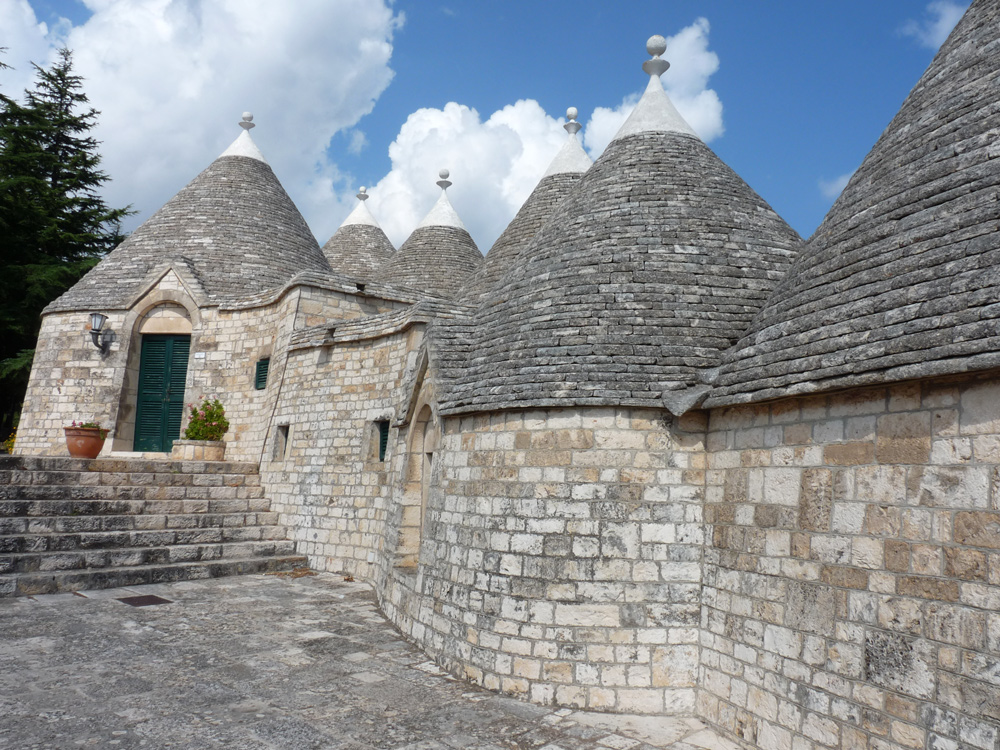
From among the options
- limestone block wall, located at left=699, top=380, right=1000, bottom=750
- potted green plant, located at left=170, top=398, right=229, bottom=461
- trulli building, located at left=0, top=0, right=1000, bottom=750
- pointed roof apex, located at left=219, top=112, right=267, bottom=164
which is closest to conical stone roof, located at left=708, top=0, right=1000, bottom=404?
trulli building, located at left=0, top=0, right=1000, bottom=750

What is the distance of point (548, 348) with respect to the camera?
6.39 m

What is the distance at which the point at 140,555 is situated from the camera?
9961 millimetres

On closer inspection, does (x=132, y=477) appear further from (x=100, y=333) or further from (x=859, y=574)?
(x=859, y=574)

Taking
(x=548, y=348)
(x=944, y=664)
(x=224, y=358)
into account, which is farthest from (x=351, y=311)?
(x=944, y=664)

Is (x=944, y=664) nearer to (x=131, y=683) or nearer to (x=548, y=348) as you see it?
(x=548, y=348)

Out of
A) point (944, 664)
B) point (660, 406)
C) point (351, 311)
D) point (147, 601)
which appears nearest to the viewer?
point (944, 664)

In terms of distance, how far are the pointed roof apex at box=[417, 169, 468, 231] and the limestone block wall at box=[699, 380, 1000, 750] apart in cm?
1444

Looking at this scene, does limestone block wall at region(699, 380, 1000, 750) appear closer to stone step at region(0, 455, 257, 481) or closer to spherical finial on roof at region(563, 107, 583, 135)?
stone step at region(0, 455, 257, 481)

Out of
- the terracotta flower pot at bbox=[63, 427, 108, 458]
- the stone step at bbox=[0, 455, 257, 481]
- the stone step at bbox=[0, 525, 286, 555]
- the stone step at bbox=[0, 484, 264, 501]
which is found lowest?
the stone step at bbox=[0, 525, 286, 555]

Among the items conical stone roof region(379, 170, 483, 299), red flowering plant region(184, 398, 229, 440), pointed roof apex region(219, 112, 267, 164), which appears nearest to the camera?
red flowering plant region(184, 398, 229, 440)

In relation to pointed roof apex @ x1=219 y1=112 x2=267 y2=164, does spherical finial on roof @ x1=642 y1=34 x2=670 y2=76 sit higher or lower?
lower

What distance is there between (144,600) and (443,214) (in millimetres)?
12919

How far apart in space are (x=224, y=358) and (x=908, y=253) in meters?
13.3

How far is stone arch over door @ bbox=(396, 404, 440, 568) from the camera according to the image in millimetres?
8391
